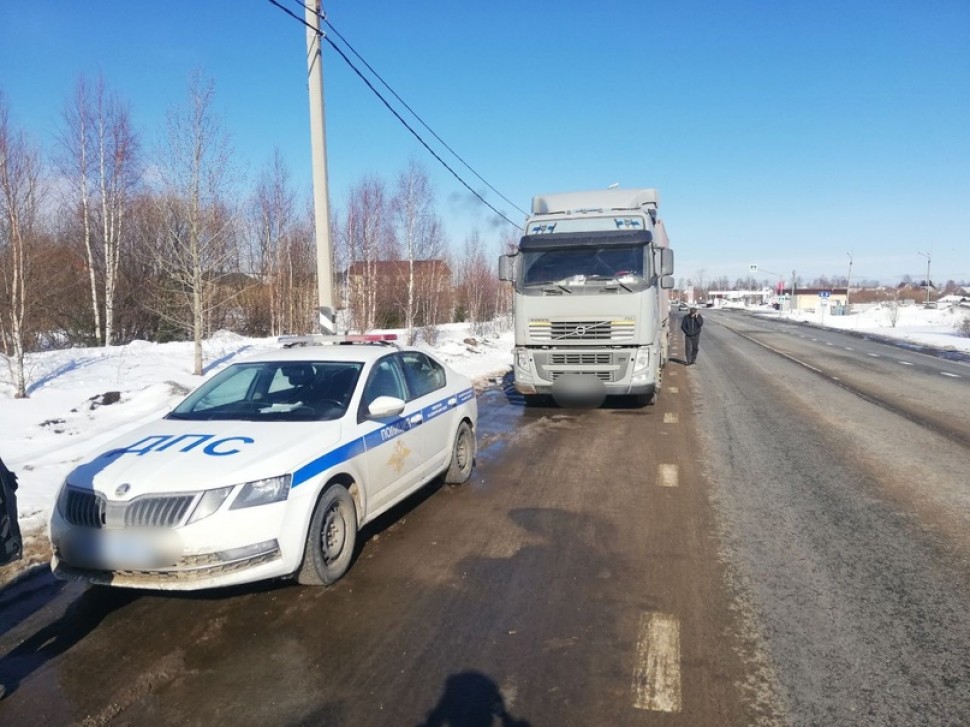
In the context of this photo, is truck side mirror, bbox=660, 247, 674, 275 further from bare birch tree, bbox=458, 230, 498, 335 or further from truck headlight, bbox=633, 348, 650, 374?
bare birch tree, bbox=458, 230, 498, 335

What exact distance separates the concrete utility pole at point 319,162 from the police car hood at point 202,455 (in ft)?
18.2

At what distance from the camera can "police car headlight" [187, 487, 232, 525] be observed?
147 inches

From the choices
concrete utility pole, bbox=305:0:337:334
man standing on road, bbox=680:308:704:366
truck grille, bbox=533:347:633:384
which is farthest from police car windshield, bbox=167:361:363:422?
man standing on road, bbox=680:308:704:366

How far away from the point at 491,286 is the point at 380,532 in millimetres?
36079

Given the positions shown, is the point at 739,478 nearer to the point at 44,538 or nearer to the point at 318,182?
the point at 44,538

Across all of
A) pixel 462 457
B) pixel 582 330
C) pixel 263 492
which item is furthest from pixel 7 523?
pixel 582 330

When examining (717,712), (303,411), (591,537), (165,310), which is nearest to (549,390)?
(591,537)

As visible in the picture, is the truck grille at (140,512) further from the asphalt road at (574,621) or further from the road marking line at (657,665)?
the road marking line at (657,665)

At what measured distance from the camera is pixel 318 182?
33.6 ft

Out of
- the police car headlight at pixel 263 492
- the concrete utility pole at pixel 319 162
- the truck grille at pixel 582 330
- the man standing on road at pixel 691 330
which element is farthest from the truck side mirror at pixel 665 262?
the police car headlight at pixel 263 492

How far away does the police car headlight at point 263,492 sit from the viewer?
152 inches

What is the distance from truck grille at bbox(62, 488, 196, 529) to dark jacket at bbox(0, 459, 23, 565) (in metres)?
0.61

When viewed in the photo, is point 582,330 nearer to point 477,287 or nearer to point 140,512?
point 140,512

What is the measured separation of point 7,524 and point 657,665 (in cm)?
330
